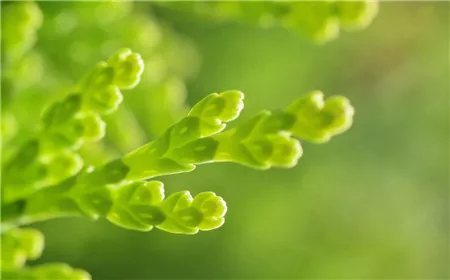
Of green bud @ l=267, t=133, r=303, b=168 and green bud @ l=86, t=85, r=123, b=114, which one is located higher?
green bud @ l=86, t=85, r=123, b=114

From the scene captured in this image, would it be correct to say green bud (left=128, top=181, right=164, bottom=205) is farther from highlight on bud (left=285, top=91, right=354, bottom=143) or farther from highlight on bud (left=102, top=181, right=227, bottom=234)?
highlight on bud (left=285, top=91, right=354, bottom=143)

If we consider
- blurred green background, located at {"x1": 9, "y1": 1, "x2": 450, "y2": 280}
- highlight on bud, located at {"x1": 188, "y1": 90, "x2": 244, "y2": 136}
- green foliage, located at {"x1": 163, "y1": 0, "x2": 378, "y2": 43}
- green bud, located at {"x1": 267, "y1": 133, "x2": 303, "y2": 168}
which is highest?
blurred green background, located at {"x1": 9, "y1": 1, "x2": 450, "y2": 280}

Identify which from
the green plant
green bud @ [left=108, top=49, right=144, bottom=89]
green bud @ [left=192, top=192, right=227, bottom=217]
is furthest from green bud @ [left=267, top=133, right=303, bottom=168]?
green bud @ [left=108, top=49, right=144, bottom=89]

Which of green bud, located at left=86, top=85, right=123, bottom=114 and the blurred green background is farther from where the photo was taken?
the blurred green background

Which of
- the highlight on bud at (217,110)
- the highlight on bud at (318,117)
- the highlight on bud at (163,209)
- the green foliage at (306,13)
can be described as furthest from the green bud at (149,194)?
the green foliage at (306,13)

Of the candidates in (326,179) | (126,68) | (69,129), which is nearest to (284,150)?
(126,68)

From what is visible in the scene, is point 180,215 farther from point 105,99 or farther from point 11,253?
point 11,253

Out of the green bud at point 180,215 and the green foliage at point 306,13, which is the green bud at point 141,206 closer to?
the green bud at point 180,215
